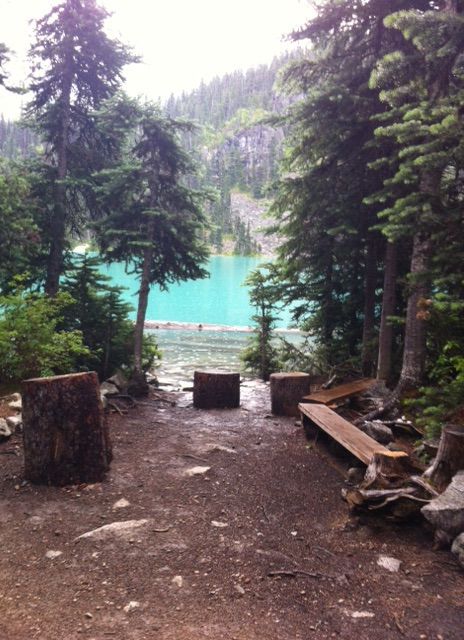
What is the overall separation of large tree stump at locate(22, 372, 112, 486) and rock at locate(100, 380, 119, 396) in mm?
4345

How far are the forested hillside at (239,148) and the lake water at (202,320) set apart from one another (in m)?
57.6

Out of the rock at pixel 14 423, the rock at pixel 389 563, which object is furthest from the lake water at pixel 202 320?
the rock at pixel 389 563

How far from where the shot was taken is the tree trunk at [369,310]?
1041cm

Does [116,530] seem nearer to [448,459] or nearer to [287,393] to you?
[448,459]

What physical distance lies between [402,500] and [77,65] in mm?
13397

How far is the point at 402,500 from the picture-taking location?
4.24 m

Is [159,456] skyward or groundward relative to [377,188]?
groundward

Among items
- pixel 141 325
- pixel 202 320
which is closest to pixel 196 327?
pixel 202 320

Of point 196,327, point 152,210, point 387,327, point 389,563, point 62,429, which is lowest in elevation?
point 196,327

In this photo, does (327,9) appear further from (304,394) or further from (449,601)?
(449,601)

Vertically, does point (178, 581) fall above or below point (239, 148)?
below

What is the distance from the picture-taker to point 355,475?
555 cm

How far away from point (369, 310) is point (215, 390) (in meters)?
4.17

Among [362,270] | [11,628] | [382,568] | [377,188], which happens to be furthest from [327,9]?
[11,628]
